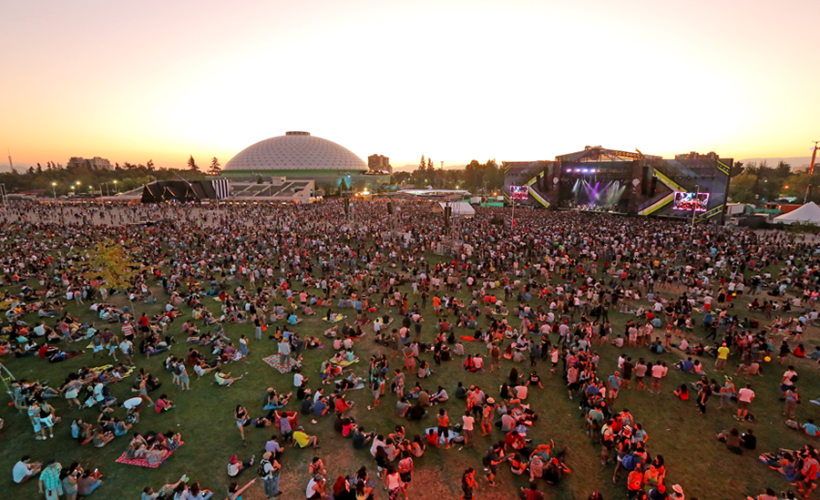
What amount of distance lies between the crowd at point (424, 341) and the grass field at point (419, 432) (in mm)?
195

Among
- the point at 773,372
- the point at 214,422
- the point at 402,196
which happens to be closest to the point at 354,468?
the point at 214,422

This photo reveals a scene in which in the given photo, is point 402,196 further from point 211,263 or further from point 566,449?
point 566,449

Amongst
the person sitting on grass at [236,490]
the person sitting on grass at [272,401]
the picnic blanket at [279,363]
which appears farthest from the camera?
the picnic blanket at [279,363]

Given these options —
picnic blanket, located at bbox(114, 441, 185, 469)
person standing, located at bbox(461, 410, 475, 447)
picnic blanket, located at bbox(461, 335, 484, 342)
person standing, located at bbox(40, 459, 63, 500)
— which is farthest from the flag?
person standing, located at bbox(461, 410, 475, 447)

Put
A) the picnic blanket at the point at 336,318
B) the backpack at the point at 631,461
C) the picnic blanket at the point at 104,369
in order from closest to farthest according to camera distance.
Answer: the backpack at the point at 631,461
the picnic blanket at the point at 104,369
the picnic blanket at the point at 336,318

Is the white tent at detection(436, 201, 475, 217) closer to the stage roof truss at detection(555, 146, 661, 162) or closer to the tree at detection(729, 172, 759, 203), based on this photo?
the stage roof truss at detection(555, 146, 661, 162)

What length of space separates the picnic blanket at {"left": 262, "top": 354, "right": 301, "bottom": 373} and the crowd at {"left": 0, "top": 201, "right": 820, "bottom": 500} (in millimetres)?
102

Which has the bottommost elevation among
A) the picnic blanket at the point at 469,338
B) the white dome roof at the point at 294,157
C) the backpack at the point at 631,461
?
the picnic blanket at the point at 469,338

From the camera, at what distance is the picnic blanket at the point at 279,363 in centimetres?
Result: 1100

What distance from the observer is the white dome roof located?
110 m

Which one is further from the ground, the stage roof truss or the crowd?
the stage roof truss

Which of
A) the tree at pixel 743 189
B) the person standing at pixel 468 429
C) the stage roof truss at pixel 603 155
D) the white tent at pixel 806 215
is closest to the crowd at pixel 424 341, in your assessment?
the person standing at pixel 468 429

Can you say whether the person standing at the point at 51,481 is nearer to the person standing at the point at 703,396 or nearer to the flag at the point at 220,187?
the person standing at the point at 703,396

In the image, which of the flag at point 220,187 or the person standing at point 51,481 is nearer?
the person standing at point 51,481
